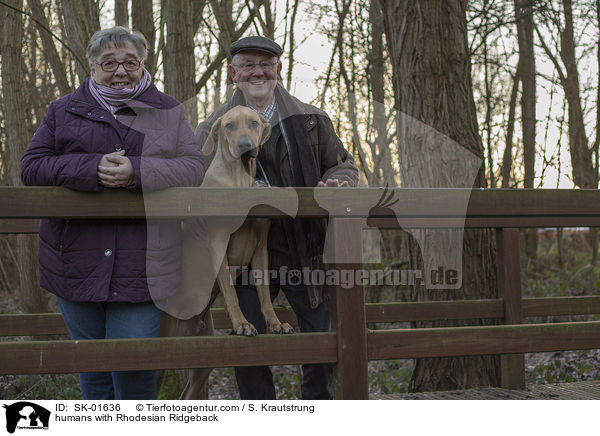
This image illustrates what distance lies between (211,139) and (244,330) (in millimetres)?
1061

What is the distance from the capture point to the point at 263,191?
2453 millimetres

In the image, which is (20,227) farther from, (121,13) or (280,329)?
(121,13)

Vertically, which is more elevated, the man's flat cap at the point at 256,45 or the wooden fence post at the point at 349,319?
the man's flat cap at the point at 256,45

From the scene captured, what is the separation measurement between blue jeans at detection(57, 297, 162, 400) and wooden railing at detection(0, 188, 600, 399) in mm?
230

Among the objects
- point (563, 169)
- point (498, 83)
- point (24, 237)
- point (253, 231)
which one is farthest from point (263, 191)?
point (498, 83)

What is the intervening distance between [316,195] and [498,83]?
12262 millimetres

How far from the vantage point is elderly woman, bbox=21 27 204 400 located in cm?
259

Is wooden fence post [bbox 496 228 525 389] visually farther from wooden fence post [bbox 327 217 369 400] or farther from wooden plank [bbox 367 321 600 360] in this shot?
wooden fence post [bbox 327 217 369 400]

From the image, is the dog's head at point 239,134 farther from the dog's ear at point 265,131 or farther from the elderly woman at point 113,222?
the elderly woman at point 113,222

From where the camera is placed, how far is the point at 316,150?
10.6ft
